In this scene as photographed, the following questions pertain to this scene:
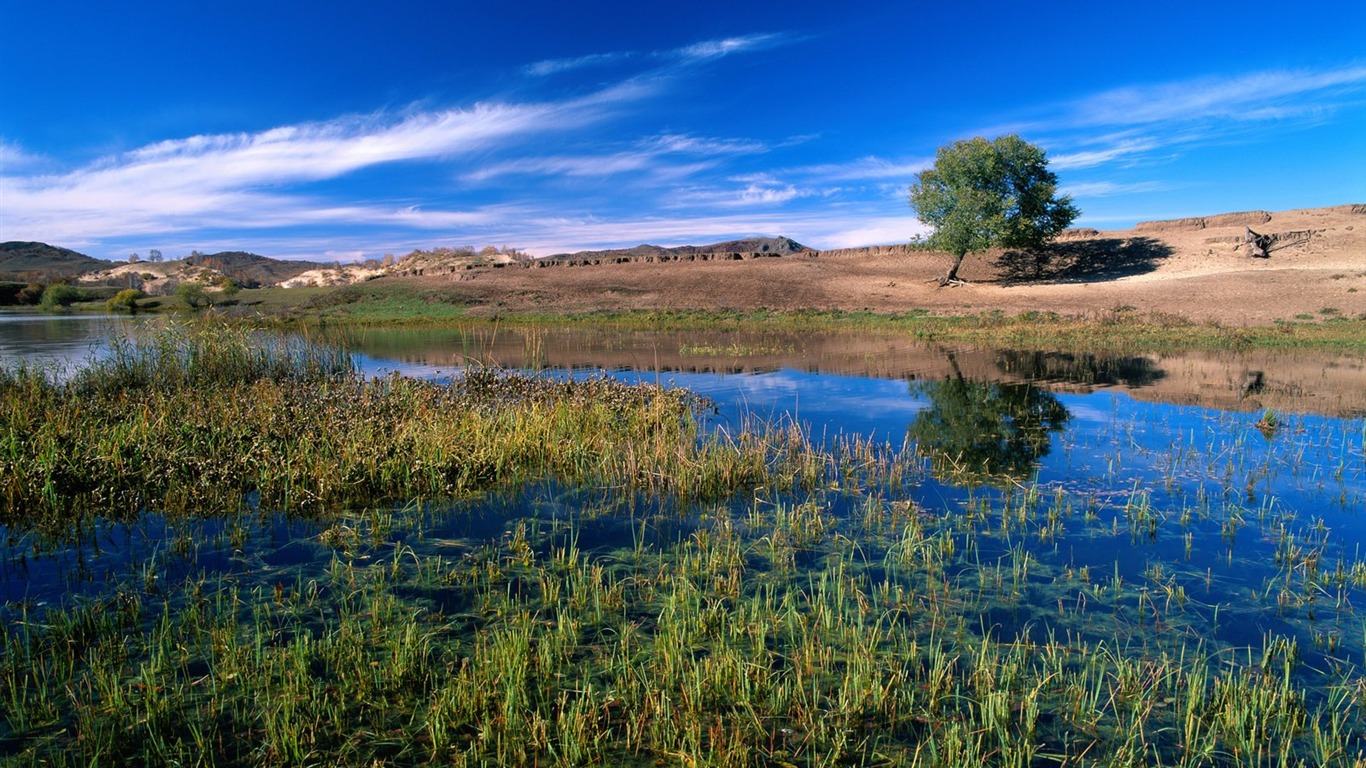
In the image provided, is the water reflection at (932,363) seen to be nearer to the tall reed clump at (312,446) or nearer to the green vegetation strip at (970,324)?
the tall reed clump at (312,446)

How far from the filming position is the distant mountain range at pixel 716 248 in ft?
264

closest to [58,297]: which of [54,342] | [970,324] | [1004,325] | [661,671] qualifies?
[54,342]

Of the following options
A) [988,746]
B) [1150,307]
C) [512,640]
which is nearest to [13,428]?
[512,640]

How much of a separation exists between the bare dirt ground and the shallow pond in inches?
1050

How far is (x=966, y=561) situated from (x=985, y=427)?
23.3 ft

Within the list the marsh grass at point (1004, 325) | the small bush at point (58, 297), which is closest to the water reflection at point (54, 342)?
the marsh grass at point (1004, 325)

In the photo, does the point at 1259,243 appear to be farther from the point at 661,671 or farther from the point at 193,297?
the point at 193,297

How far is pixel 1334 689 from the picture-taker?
4.52 m

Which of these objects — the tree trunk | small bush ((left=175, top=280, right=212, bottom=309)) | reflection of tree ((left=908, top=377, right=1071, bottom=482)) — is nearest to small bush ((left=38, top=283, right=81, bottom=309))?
small bush ((left=175, top=280, right=212, bottom=309))

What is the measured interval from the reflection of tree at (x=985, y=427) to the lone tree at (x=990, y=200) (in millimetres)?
30938

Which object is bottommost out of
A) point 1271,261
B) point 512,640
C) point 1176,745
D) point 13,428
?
point 1176,745

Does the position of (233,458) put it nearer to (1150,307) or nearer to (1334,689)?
(1334,689)

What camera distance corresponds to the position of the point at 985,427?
1335 cm

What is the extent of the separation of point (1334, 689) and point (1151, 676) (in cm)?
104
